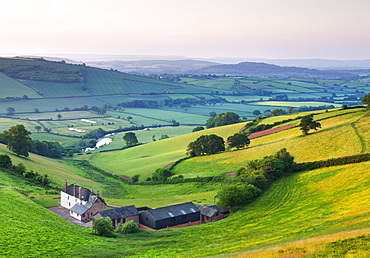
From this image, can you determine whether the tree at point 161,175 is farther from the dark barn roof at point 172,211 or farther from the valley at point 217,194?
the dark barn roof at point 172,211

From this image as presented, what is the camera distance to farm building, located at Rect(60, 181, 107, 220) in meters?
55.2

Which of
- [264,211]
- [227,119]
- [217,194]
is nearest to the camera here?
[264,211]

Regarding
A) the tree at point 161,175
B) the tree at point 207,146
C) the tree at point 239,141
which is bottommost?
the tree at point 161,175

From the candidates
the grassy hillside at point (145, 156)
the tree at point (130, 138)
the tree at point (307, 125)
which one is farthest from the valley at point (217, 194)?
the tree at point (130, 138)

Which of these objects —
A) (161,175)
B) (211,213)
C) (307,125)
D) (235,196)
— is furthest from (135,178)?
(307,125)

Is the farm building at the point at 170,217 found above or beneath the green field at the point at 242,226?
beneath

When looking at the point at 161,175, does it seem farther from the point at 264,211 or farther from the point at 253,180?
the point at 264,211

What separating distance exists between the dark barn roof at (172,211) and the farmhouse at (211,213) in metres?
1.02

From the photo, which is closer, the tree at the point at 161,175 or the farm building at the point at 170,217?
the farm building at the point at 170,217

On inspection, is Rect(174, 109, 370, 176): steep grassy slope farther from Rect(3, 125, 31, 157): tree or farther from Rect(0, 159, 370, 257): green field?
Rect(3, 125, 31, 157): tree

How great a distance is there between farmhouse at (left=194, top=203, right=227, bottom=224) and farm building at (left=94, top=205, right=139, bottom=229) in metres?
9.13

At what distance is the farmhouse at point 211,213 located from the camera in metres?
53.2

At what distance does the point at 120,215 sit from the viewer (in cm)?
5144

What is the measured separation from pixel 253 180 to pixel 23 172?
45.1m
